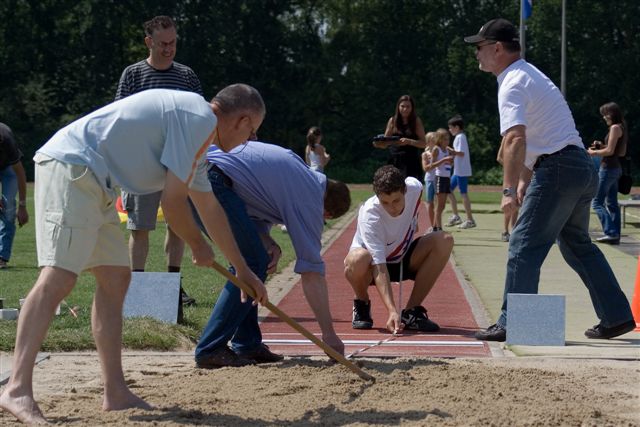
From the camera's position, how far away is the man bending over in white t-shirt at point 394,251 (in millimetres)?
7828

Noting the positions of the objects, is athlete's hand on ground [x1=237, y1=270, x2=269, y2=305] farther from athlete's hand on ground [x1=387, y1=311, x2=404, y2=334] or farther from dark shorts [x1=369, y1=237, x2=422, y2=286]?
dark shorts [x1=369, y1=237, x2=422, y2=286]

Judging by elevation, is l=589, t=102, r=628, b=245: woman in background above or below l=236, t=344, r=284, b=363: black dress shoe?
above

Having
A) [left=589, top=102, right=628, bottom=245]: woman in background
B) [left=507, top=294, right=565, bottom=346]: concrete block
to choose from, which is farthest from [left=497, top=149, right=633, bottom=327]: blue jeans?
[left=589, top=102, right=628, bottom=245]: woman in background

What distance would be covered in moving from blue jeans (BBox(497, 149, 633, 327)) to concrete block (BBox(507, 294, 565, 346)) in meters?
0.25

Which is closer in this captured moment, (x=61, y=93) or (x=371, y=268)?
(x=371, y=268)

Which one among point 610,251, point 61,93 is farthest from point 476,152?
point 610,251

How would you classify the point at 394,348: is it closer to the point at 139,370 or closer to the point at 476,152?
the point at 139,370

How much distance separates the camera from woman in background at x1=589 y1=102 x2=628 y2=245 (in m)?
15.2

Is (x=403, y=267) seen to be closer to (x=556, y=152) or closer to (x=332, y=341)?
(x=556, y=152)

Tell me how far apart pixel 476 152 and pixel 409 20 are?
10.0m

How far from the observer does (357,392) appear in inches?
227

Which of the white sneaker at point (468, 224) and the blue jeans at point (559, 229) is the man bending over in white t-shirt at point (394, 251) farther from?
the white sneaker at point (468, 224)

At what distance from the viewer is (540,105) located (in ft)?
24.4

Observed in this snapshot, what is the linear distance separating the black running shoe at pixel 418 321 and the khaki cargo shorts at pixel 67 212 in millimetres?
3322
